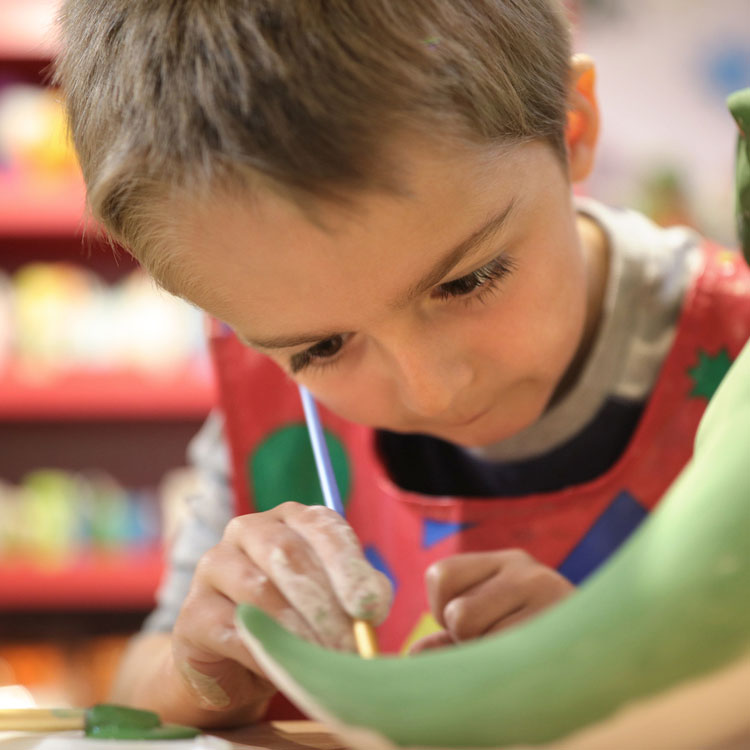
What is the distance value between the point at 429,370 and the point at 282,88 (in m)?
0.15

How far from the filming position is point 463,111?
404mm

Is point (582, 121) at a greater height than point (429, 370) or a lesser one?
greater

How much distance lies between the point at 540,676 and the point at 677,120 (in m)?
2.01

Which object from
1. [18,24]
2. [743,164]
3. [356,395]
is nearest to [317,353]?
[356,395]

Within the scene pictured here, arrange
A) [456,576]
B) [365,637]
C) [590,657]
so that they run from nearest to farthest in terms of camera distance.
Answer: [590,657]
[365,637]
[456,576]

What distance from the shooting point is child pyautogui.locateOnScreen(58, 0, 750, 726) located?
0.36 metres

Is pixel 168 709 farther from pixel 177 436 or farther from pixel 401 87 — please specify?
pixel 177 436

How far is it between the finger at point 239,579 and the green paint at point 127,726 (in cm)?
6

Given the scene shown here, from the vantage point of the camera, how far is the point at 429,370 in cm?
45

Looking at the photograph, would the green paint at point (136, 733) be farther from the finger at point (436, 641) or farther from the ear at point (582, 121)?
the ear at point (582, 121)

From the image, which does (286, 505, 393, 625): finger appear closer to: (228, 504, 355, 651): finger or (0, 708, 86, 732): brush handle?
(228, 504, 355, 651): finger

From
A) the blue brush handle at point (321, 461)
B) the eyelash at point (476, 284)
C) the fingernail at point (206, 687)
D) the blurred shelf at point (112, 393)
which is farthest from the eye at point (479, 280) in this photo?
the blurred shelf at point (112, 393)

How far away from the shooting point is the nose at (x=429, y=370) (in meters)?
0.44

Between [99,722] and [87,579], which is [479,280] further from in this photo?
[87,579]
